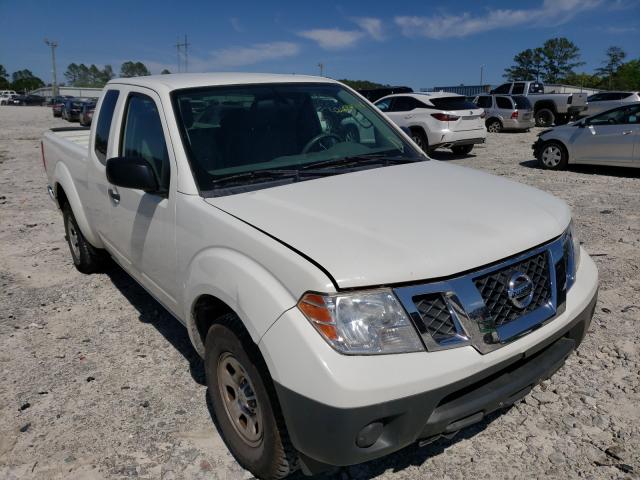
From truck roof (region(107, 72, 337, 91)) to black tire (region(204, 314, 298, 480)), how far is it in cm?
163

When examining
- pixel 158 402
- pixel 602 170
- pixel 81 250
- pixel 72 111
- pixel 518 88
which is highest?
pixel 518 88

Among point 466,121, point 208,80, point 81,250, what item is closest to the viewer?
point 208,80

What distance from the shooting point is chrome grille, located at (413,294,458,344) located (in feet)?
6.15

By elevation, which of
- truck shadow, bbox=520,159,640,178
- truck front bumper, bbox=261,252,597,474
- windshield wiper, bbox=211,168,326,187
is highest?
windshield wiper, bbox=211,168,326,187

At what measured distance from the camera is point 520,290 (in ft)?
6.77

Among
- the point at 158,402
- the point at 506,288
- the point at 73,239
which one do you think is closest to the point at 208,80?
the point at 158,402

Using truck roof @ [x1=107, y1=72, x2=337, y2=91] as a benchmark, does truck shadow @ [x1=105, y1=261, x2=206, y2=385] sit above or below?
below

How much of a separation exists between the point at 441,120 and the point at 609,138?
12.9 feet

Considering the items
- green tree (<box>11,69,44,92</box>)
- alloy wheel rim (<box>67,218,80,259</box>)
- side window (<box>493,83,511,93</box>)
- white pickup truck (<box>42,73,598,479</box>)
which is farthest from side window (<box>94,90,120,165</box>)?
green tree (<box>11,69,44,92</box>)

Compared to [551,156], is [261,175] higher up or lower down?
higher up

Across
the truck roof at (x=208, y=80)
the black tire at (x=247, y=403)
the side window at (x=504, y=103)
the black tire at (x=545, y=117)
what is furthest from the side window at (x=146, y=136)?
the black tire at (x=545, y=117)

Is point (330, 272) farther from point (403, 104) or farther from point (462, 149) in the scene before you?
point (462, 149)

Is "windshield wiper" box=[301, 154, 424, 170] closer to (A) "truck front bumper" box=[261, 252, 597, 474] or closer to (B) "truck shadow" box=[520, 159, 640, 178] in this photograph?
(A) "truck front bumper" box=[261, 252, 597, 474]

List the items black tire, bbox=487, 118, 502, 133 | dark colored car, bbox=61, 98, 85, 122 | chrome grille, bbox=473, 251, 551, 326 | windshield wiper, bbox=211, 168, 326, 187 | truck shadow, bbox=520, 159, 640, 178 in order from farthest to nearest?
dark colored car, bbox=61, 98, 85, 122
black tire, bbox=487, 118, 502, 133
truck shadow, bbox=520, 159, 640, 178
windshield wiper, bbox=211, 168, 326, 187
chrome grille, bbox=473, 251, 551, 326
